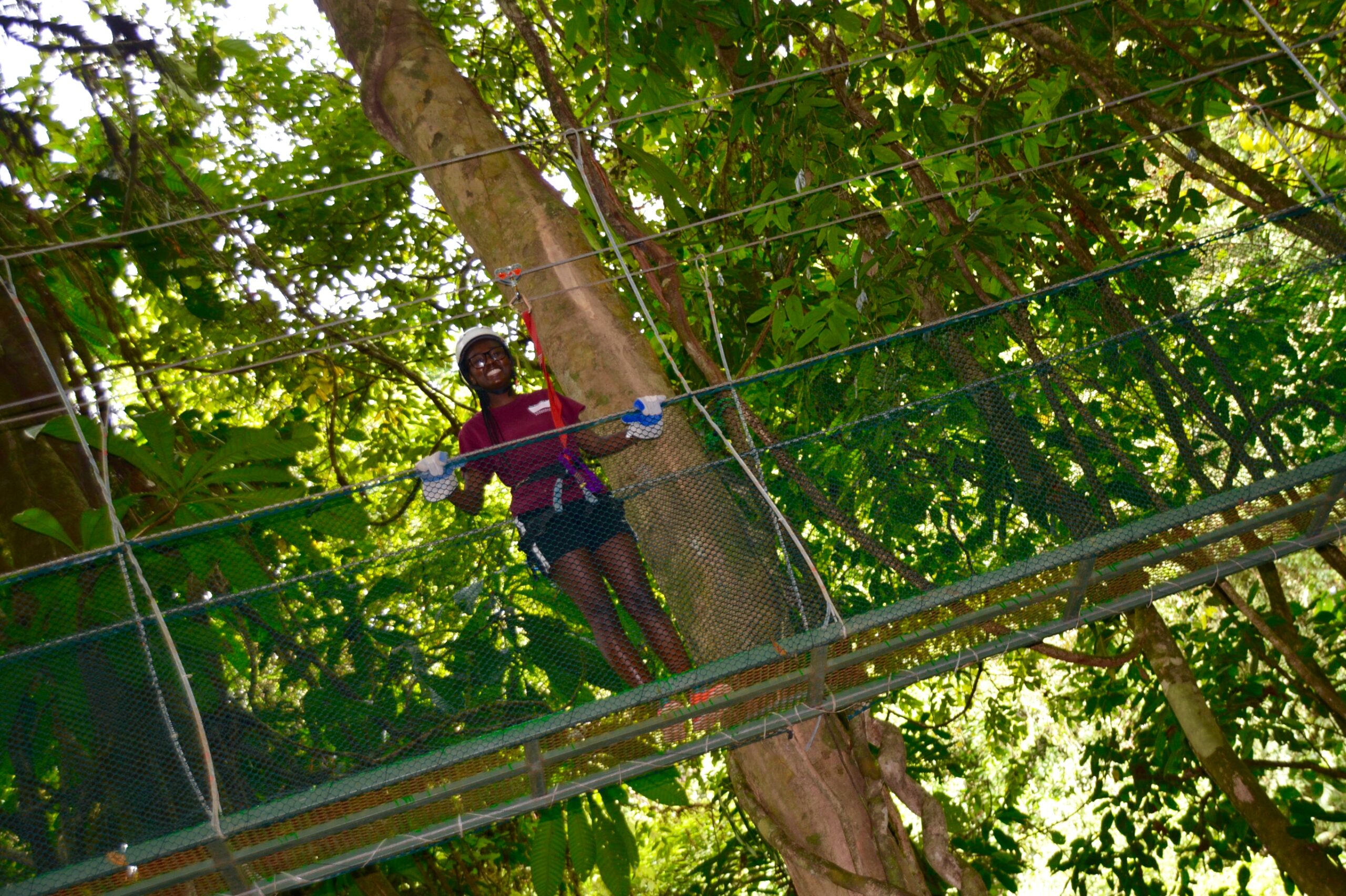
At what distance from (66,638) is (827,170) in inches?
106

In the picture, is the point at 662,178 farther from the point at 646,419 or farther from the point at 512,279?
the point at 646,419

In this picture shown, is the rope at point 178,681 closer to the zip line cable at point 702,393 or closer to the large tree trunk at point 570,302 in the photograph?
the zip line cable at point 702,393

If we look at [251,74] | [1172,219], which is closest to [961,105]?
[1172,219]

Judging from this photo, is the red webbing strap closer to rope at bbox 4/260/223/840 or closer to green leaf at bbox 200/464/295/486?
green leaf at bbox 200/464/295/486

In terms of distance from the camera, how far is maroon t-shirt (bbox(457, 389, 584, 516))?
9.36 ft

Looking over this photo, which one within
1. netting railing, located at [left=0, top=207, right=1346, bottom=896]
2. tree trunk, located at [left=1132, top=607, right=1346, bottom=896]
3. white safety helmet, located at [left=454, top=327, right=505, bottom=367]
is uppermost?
white safety helmet, located at [left=454, top=327, right=505, bottom=367]

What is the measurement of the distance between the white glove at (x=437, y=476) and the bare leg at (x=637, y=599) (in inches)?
17.5

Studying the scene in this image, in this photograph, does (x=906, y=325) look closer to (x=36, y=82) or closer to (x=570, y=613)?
(x=570, y=613)

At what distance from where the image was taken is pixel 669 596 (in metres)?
2.85

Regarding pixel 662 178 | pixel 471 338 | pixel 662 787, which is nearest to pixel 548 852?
pixel 662 787

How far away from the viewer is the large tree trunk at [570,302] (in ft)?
8.96

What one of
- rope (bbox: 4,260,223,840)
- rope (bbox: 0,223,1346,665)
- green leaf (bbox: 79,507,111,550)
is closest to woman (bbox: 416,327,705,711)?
rope (bbox: 0,223,1346,665)

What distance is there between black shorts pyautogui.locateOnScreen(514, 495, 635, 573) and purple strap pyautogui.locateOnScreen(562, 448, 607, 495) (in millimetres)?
58

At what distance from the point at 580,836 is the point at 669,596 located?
2.41 ft
